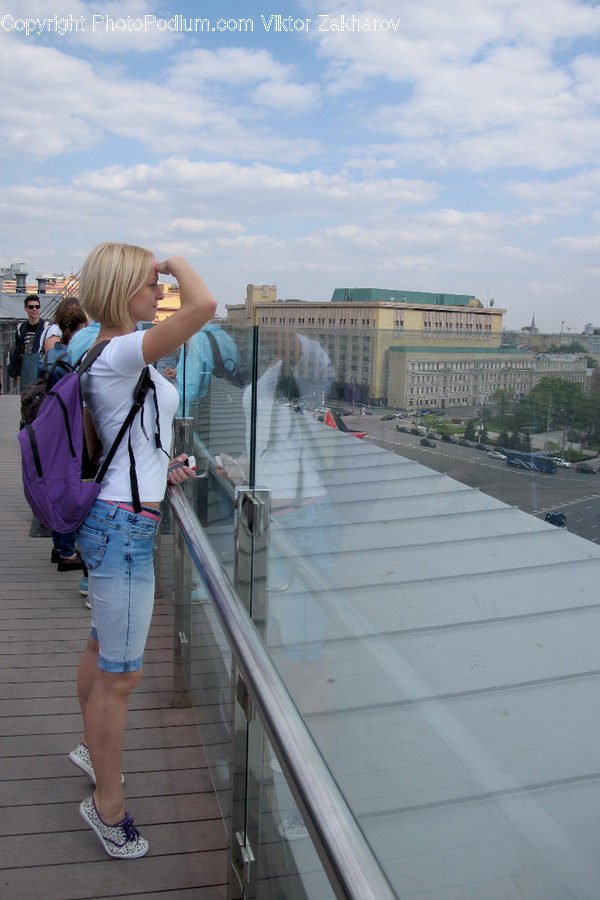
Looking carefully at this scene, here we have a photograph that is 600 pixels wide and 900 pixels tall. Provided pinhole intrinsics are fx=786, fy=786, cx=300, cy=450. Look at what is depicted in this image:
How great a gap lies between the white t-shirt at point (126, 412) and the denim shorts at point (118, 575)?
0.17ft

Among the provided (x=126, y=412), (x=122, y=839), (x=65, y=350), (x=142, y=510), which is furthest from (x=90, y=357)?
(x=65, y=350)

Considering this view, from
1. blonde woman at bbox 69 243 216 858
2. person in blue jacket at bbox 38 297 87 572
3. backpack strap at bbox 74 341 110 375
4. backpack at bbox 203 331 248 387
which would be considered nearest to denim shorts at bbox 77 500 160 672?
blonde woman at bbox 69 243 216 858

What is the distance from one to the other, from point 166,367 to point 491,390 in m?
2.13

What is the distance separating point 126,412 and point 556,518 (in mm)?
1027

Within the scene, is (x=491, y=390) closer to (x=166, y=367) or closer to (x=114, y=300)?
(x=114, y=300)

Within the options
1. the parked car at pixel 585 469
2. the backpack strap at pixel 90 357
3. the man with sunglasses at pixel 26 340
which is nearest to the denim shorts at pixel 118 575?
the backpack strap at pixel 90 357

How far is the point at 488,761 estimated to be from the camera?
1100 mm

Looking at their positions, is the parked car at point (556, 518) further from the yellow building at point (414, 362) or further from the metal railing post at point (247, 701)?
the metal railing post at point (247, 701)

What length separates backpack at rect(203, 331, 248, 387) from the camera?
209cm

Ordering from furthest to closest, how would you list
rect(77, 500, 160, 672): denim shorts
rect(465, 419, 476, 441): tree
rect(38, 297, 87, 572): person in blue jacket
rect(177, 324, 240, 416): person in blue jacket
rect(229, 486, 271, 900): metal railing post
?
1. rect(38, 297, 87, 572): person in blue jacket
2. rect(177, 324, 240, 416): person in blue jacket
3. rect(77, 500, 160, 672): denim shorts
4. rect(229, 486, 271, 900): metal railing post
5. rect(465, 419, 476, 441): tree

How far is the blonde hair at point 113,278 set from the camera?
6.14 feet

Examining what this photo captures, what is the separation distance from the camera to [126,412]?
1.86m

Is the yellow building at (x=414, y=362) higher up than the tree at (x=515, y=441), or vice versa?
the yellow building at (x=414, y=362)

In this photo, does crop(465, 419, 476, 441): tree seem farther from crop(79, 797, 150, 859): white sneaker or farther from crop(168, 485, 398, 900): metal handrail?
crop(79, 797, 150, 859): white sneaker
